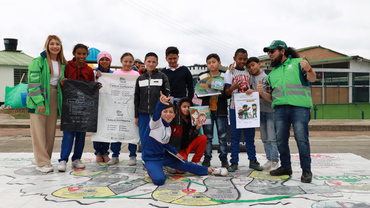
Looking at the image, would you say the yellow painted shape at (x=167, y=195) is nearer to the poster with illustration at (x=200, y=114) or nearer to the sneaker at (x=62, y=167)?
the poster with illustration at (x=200, y=114)

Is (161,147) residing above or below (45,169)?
above

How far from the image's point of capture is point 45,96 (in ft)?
14.5

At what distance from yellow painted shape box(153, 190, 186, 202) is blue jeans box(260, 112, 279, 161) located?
6.30 ft

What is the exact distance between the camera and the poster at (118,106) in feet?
16.5

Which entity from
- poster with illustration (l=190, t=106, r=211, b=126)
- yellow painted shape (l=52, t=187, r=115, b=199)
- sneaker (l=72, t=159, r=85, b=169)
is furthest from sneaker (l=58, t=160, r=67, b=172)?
poster with illustration (l=190, t=106, r=211, b=126)

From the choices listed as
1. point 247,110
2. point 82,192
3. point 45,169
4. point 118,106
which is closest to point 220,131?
point 247,110

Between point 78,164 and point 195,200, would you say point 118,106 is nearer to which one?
point 78,164

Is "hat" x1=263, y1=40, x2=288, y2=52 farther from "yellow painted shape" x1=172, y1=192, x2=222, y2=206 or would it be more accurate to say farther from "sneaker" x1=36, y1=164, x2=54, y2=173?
"sneaker" x1=36, y1=164, x2=54, y2=173

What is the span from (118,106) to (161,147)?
4.76ft

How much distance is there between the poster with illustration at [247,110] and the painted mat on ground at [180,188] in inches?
28.2

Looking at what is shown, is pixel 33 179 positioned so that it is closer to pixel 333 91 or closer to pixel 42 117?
pixel 42 117

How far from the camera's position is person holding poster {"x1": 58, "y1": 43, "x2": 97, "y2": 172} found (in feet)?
15.2

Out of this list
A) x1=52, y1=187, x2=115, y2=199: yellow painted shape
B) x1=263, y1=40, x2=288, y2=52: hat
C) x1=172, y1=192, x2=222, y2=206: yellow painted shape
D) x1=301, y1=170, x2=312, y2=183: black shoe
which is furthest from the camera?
x1=263, y1=40, x2=288, y2=52: hat

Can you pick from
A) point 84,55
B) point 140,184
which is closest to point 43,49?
point 84,55
